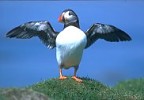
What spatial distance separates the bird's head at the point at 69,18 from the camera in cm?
1179

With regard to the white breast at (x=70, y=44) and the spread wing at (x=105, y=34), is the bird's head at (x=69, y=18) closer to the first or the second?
the white breast at (x=70, y=44)

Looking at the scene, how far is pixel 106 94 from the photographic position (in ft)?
37.5

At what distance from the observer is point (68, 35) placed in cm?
1145

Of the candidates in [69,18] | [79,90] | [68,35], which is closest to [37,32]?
[69,18]

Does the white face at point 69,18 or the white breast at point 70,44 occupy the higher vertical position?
the white face at point 69,18

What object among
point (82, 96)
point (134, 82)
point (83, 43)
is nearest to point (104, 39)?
point (83, 43)

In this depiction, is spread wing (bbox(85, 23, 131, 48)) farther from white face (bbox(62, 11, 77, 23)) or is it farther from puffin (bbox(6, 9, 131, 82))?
white face (bbox(62, 11, 77, 23))

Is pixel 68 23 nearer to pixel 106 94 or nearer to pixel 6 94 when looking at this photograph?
pixel 106 94

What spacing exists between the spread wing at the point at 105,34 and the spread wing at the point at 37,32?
72 centimetres

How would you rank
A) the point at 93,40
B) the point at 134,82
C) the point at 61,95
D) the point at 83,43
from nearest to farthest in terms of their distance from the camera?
the point at 61,95 → the point at 83,43 → the point at 93,40 → the point at 134,82

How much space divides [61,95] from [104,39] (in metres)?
2.35

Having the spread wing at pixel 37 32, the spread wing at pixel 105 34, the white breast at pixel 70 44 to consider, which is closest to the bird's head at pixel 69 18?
the white breast at pixel 70 44

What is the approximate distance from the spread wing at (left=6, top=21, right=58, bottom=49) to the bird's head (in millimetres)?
339

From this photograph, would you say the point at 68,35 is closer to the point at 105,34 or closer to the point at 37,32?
the point at 37,32
